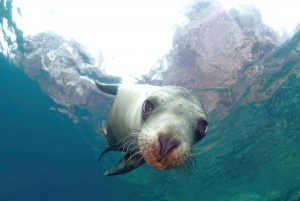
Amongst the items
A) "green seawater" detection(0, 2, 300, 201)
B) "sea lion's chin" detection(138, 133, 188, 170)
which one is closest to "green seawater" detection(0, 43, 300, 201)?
"green seawater" detection(0, 2, 300, 201)

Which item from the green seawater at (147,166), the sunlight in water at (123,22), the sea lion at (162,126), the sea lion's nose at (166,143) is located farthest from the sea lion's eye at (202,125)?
the green seawater at (147,166)

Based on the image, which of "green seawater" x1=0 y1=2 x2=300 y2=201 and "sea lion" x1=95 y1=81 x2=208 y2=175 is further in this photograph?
"green seawater" x1=0 y1=2 x2=300 y2=201

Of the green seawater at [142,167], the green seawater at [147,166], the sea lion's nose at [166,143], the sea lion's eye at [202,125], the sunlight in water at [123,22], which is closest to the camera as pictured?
the sea lion's nose at [166,143]

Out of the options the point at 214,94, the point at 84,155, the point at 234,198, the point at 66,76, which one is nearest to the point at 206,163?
the point at 214,94

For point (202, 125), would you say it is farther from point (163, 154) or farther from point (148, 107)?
point (163, 154)

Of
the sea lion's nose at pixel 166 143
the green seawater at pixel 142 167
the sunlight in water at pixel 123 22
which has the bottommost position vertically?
the green seawater at pixel 142 167

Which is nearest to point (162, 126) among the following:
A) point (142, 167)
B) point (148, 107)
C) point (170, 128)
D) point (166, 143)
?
point (170, 128)

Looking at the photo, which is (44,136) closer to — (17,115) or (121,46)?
(17,115)

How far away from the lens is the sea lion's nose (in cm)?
204

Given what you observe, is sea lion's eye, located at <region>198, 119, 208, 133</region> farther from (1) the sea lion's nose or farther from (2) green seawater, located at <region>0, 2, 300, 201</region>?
(2) green seawater, located at <region>0, 2, 300, 201</region>

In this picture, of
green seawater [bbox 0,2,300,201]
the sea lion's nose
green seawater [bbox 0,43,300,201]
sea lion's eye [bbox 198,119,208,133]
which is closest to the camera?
the sea lion's nose

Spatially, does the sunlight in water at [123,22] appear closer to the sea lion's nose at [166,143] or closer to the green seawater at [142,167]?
the green seawater at [142,167]

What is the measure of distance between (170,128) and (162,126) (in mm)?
84

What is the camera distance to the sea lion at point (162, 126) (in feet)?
6.88
